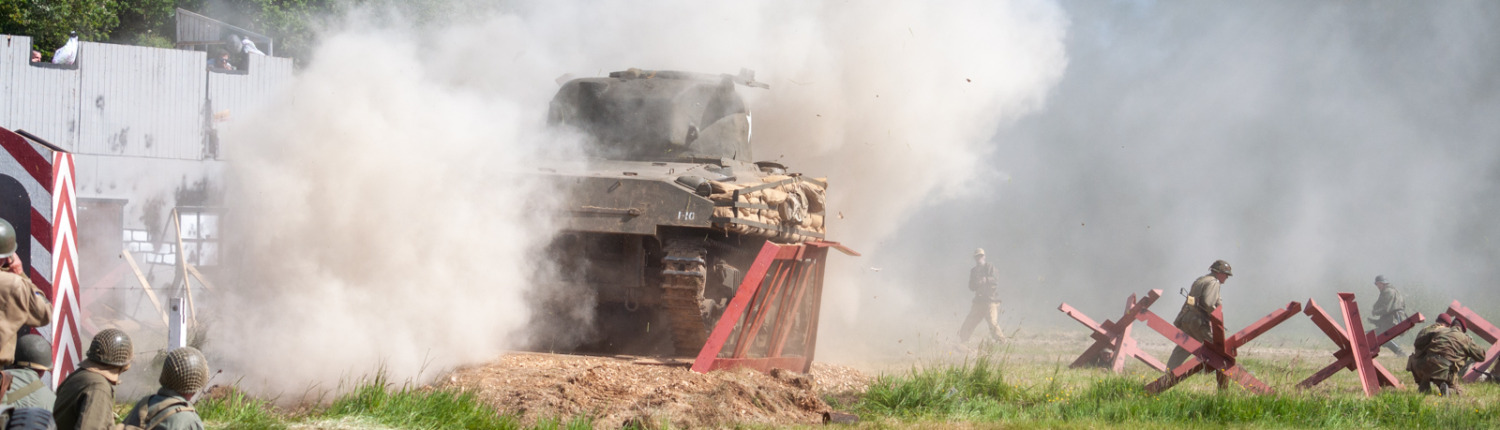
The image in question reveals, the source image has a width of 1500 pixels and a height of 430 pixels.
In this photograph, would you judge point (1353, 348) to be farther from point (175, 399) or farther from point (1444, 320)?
point (175, 399)

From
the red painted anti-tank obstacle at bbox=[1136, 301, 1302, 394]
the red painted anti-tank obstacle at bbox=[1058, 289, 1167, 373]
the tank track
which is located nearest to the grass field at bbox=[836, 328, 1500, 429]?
the red painted anti-tank obstacle at bbox=[1136, 301, 1302, 394]

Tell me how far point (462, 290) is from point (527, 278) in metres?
0.95

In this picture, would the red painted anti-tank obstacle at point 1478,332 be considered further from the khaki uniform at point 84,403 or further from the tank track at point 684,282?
the khaki uniform at point 84,403

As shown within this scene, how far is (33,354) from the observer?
15.4 ft

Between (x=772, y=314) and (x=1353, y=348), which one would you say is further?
(x=772, y=314)

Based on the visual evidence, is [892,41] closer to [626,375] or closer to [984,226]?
[626,375]

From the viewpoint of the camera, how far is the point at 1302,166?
85.0 feet

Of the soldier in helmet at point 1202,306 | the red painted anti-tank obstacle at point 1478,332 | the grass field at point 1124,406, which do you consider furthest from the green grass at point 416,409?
the red painted anti-tank obstacle at point 1478,332

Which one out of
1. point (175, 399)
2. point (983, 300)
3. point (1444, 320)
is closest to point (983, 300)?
point (983, 300)

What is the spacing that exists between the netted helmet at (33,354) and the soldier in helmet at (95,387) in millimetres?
779

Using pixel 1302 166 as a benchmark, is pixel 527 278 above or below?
below

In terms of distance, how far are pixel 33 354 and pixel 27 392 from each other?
0.45 metres

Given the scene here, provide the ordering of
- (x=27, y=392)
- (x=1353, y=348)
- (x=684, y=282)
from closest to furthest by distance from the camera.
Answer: (x=27, y=392) < (x=684, y=282) < (x=1353, y=348)

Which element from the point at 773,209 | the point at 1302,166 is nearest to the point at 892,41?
the point at 773,209
